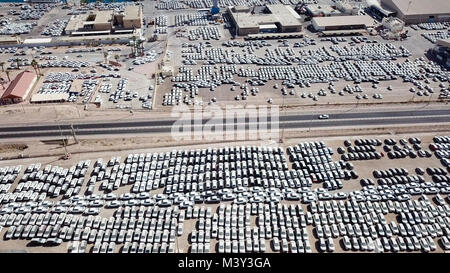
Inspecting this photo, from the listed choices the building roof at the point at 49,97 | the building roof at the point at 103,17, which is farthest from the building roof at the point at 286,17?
the building roof at the point at 49,97

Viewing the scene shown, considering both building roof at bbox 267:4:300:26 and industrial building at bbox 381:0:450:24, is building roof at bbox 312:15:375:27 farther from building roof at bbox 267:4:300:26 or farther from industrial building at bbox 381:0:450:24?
industrial building at bbox 381:0:450:24

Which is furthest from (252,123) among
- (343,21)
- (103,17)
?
(103,17)

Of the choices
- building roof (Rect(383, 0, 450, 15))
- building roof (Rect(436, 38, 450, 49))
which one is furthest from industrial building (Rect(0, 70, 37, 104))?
building roof (Rect(383, 0, 450, 15))

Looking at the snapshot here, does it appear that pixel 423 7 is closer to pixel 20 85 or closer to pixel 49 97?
pixel 49 97

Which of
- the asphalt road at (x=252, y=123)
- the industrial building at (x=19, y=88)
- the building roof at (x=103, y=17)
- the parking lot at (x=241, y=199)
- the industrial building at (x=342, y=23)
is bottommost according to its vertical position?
the parking lot at (x=241, y=199)

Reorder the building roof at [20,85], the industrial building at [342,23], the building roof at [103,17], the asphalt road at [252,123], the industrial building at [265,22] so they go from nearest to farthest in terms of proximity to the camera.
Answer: the asphalt road at [252,123]
the building roof at [20,85]
the industrial building at [265,22]
the industrial building at [342,23]
the building roof at [103,17]

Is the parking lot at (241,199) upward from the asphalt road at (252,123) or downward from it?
downward

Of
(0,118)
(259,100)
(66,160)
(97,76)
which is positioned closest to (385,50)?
(259,100)

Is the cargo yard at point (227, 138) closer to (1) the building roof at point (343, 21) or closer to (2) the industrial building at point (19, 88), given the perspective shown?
(2) the industrial building at point (19, 88)
